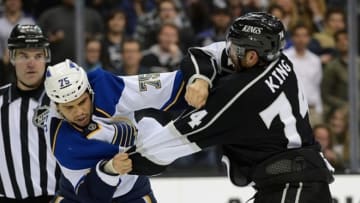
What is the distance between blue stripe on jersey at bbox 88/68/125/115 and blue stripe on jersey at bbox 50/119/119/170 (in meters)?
0.14

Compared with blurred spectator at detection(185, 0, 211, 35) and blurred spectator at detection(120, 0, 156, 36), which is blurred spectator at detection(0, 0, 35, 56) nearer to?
blurred spectator at detection(120, 0, 156, 36)

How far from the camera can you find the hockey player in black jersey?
311 cm

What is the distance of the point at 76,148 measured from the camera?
3.32m

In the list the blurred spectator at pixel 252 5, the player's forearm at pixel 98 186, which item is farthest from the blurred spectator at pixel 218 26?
the player's forearm at pixel 98 186

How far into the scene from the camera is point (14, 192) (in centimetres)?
395

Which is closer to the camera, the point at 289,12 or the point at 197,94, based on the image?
the point at 197,94

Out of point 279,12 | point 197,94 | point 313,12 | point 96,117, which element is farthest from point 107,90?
point 313,12

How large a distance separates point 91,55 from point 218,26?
2.94 feet

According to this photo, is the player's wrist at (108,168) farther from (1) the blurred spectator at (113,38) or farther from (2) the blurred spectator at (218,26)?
(2) the blurred spectator at (218,26)

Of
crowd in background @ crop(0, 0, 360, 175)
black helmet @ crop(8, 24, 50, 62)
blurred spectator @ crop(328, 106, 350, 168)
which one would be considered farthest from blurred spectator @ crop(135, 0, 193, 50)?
black helmet @ crop(8, 24, 50, 62)

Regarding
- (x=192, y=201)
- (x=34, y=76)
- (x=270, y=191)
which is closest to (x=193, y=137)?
(x=270, y=191)

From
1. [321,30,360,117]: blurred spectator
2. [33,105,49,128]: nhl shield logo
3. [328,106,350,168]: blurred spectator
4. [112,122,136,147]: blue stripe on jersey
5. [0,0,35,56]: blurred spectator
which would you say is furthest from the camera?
[0,0,35,56]: blurred spectator

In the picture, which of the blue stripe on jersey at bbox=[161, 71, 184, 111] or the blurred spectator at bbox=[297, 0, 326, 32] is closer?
the blue stripe on jersey at bbox=[161, 71, 184, 111]

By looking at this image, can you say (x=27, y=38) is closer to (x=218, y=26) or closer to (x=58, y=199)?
(x=58, y=199)
